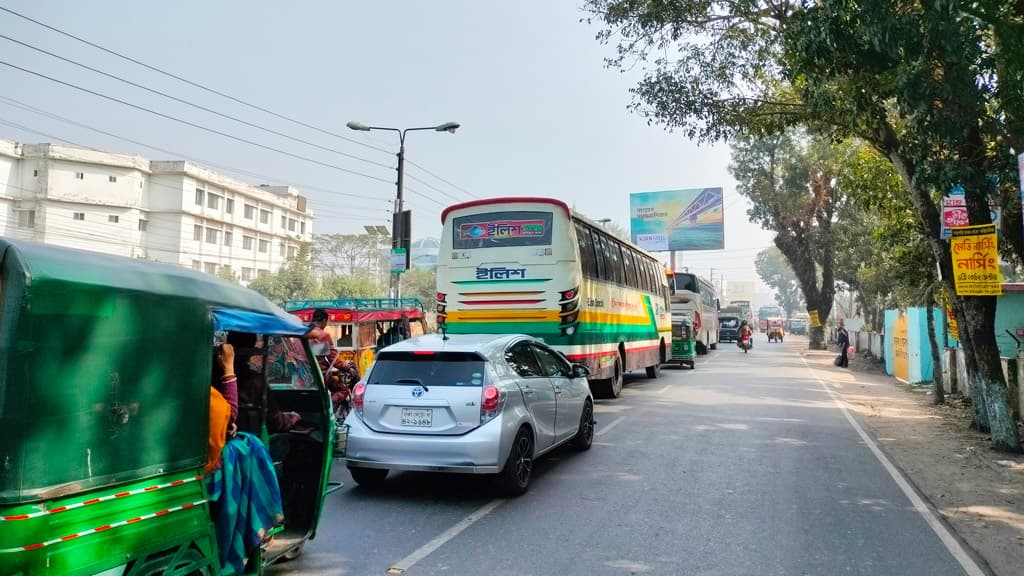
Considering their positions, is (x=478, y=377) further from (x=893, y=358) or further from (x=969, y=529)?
(x=893, y=358)

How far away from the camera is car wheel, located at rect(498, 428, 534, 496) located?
6496 millimetres

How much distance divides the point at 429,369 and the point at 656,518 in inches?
99.4

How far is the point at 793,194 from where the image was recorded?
120 feet

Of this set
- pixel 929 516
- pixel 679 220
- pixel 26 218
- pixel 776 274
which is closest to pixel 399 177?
pixel 929 516

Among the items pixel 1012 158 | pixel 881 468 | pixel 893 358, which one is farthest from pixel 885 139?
pixel 893 358

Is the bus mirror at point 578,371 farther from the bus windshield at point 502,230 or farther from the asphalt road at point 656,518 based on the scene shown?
the bus windshield at point 502,230

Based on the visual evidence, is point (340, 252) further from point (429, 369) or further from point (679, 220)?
point (429, 369)

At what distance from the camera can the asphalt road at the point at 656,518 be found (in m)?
4.86

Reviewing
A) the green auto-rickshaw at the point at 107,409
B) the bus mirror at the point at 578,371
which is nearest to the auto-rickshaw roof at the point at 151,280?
the green auto-rickshaw at the point at 107,409

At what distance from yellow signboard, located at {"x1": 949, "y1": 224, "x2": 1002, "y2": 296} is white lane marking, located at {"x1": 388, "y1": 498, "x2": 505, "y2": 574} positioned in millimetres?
7813

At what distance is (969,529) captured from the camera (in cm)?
592

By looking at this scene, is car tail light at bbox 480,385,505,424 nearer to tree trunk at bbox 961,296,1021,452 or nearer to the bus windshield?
the bus windshield

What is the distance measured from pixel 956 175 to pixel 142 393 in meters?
9.70

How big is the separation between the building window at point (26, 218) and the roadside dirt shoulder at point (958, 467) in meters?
53.1
